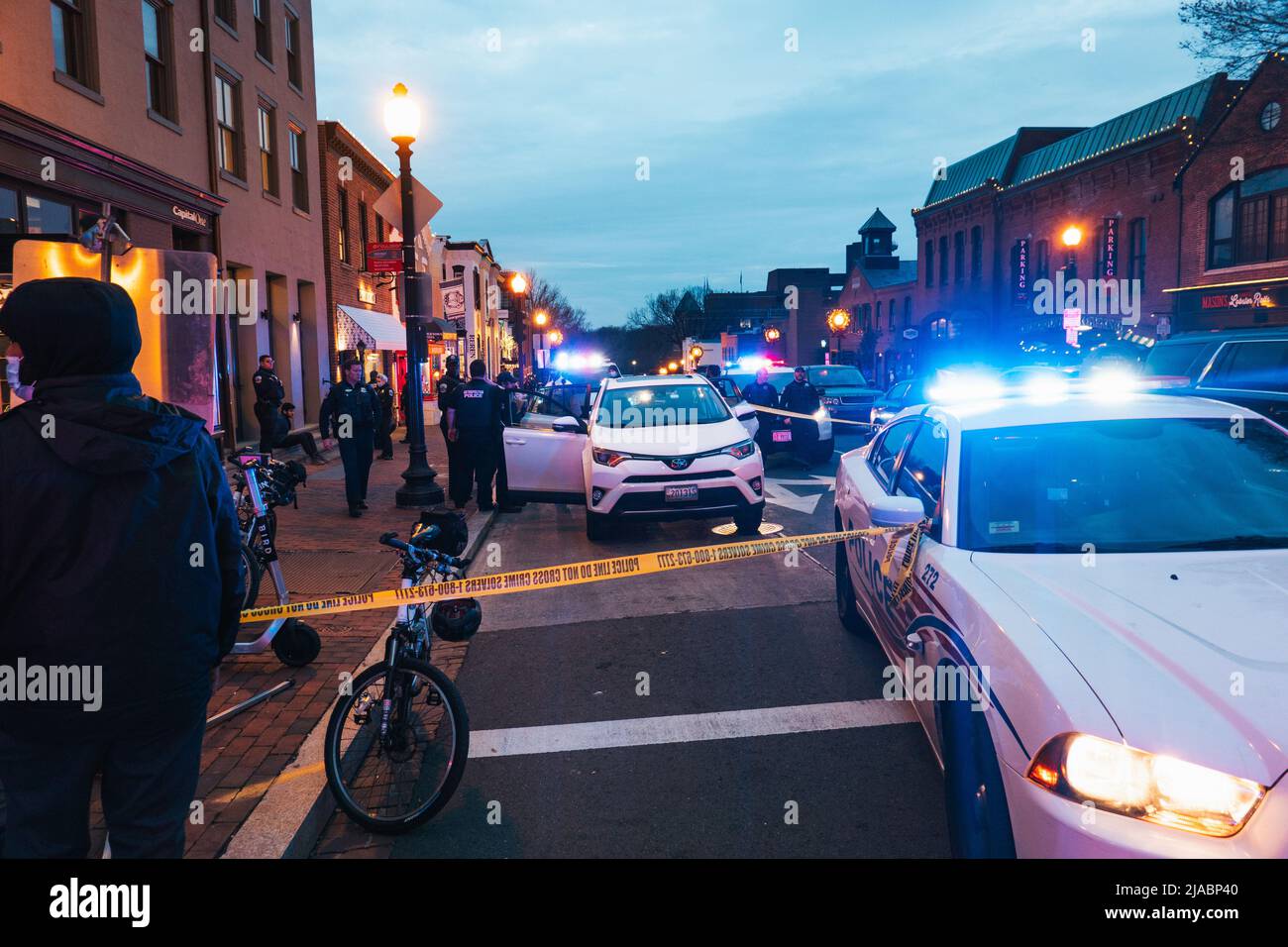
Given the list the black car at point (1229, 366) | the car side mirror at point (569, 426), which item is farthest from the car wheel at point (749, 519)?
the black car at point (1229, 366)

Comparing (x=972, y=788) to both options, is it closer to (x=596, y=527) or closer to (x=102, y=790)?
(x=102, y=790)

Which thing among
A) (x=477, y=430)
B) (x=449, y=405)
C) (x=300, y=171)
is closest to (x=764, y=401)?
(x=449, y=405)

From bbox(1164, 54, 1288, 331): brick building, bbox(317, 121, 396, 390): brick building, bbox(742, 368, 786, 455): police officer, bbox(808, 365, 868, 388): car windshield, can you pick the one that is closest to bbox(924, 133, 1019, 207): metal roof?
bbox(1164, 54, 1288, 331): brick building

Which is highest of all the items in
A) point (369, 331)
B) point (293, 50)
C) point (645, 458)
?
point (293, 50)

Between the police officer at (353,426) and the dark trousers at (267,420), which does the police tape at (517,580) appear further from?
the dark trousers at (267,420)

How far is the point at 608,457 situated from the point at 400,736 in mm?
6237

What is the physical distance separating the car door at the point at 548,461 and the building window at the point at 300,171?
1501 cm

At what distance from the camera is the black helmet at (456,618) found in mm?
4535

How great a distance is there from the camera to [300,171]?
24031mm

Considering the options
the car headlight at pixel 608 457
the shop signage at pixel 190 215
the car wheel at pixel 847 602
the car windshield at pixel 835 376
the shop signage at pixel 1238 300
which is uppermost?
the shop signage at pixel 190 215

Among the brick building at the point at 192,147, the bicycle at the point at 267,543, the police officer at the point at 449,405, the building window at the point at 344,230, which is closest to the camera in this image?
the bicycle at the point at 267,543

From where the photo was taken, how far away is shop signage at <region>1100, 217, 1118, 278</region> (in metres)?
37.0
